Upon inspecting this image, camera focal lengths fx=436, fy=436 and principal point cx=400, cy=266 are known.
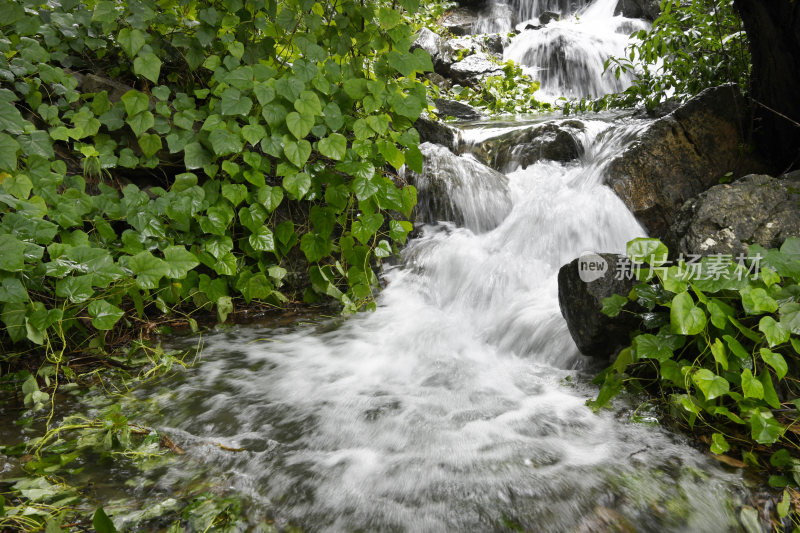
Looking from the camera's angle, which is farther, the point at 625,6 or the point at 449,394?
the point at 625,6

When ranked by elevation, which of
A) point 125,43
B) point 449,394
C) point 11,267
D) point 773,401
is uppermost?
point 125,43

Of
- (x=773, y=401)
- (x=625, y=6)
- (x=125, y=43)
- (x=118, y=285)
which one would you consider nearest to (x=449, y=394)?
(x=773, y=401)

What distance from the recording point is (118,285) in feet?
7.53

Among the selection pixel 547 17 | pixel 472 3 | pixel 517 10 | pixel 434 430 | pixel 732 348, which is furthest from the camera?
pixel 472 3

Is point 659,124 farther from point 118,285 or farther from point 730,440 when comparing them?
point 118,285

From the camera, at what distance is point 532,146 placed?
5.48 metres

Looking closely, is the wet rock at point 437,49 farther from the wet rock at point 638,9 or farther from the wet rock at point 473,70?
the wet rock at point 638,9

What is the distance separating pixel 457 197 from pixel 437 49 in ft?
24.6

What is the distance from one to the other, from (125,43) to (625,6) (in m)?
14.6

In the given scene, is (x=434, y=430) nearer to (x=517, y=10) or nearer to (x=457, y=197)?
(x=457, y=197)

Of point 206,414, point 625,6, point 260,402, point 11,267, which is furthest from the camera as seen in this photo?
point 625,6

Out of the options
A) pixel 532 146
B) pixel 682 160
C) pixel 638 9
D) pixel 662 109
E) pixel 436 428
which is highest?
pixel 638 9

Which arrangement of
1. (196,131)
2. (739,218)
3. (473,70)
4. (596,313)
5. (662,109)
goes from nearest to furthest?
(596,313) < (739,218) < (196,131) < (662,109) < (473,70)

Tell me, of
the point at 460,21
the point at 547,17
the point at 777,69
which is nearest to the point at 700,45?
the point at 777,69
